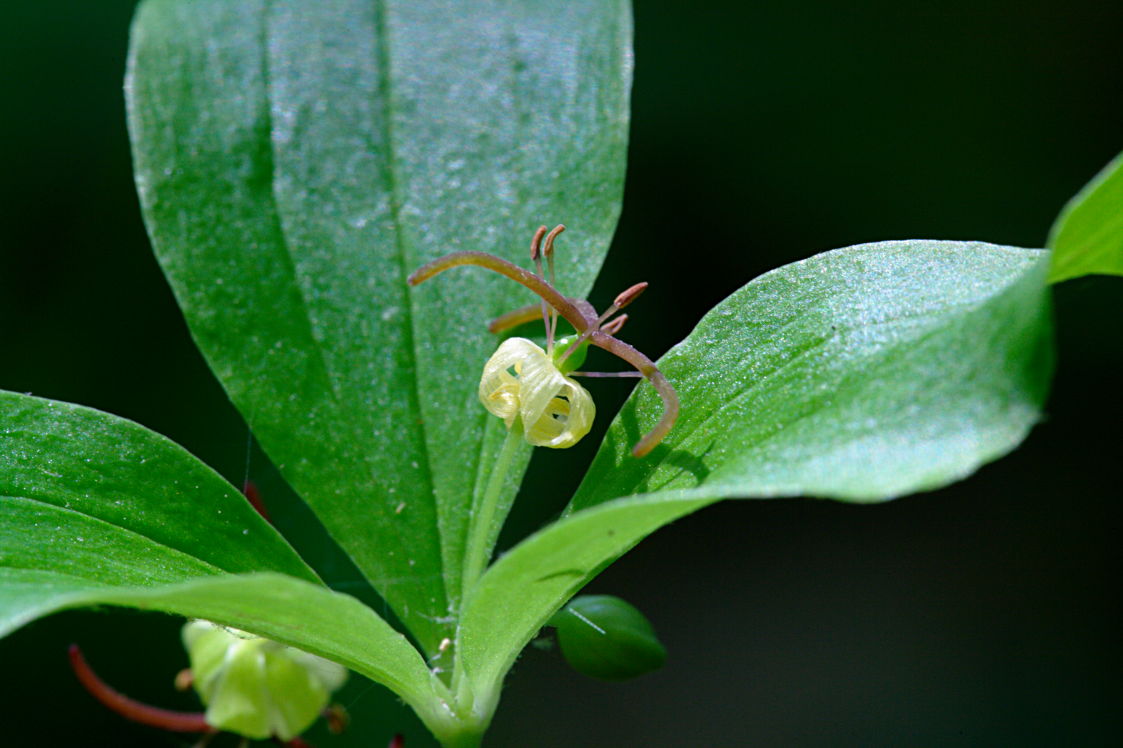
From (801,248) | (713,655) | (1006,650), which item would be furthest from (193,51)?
(1006,650)

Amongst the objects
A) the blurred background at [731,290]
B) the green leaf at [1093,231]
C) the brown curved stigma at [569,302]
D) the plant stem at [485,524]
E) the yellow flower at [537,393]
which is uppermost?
the green leaf at [1093,231]

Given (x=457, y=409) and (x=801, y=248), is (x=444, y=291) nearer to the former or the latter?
(x=457, y=409)

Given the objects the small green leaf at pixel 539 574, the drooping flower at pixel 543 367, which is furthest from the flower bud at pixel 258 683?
the drooping flower at pixel 543 367

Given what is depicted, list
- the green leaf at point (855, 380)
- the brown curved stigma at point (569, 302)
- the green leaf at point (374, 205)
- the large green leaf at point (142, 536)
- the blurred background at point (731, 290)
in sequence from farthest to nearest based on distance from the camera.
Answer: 1. the blurred background at point (731, 290)
2. the green leaf at point (374, 205)
3. the brown curved stigma at point (569, 302)
4. the large green leaf at point (142, 536)
5. the green leaf at point (855, 380)

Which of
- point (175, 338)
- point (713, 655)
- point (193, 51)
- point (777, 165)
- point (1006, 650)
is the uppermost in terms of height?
point (193, 51)

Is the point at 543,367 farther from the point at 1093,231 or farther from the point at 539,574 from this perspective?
the point at 1093,231

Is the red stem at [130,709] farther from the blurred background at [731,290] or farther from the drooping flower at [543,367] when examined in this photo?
the blurred background at [731,290]
